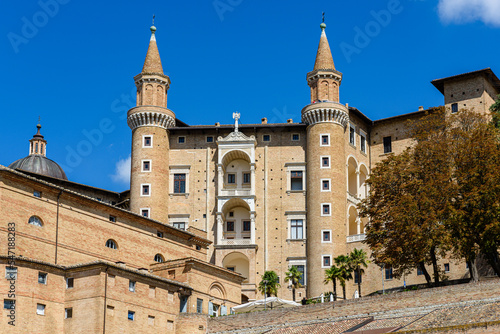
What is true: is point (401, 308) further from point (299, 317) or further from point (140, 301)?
point (140, 301)

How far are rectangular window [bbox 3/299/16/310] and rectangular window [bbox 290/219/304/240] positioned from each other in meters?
32.0

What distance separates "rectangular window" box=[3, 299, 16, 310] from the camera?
2034 inches

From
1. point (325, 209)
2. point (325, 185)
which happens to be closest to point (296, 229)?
point (325, 209)

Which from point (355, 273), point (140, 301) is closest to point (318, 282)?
point (355, 273)

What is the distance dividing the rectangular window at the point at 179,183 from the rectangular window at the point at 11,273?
2968cm

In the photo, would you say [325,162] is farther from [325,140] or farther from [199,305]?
[199,305]

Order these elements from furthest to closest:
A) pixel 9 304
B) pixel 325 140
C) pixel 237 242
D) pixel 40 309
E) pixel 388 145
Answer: pixel 388 145, pixel 325 140, pixel 237 242, pixel 40 309, pixel 9 304

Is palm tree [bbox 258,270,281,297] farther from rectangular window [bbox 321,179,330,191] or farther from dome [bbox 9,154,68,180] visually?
dome [bbox 9,154,68,180]

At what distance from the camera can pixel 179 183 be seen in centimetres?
8150

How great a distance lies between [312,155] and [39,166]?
29706 mm

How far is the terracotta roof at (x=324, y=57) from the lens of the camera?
83.2 m

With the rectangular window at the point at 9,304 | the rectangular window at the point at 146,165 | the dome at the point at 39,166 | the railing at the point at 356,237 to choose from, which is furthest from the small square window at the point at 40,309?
the dome at the point at 39,166

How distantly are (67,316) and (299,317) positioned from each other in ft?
46.9

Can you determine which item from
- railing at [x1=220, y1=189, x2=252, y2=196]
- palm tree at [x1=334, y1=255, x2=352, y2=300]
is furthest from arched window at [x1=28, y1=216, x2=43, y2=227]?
railing at [x1=220, y1=189, x2=252, y2=196]
